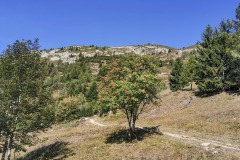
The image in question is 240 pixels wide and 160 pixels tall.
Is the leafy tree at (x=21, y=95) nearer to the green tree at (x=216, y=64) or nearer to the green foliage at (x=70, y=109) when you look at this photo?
the green tree at (x=216, y=64)

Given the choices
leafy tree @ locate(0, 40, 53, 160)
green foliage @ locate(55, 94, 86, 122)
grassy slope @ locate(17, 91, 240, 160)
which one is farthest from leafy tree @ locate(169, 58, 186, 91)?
leafy tree @ locate(0, 40, 53, 160)

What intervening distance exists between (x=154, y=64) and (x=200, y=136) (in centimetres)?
984

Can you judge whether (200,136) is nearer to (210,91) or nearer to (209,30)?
(210,91)

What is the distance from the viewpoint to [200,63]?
179ft

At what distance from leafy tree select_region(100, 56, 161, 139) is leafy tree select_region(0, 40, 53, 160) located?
Result: 6795 millimetres

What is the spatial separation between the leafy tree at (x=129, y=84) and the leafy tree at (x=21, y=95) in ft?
22.3

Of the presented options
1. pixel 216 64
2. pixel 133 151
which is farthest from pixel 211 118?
pixel 216 64

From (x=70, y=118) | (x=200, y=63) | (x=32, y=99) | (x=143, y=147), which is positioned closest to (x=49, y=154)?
(x=32, y=99)

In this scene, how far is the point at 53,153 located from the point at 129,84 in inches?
555

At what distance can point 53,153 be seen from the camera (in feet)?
106

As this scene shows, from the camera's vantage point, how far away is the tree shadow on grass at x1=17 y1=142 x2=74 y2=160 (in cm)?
3015

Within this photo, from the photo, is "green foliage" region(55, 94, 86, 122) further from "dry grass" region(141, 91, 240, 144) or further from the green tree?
the green tree

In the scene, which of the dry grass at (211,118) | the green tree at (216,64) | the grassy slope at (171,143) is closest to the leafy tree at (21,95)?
the grassy slope at (171,143)

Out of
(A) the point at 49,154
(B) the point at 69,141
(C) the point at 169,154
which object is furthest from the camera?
(B) the point at 69,141
